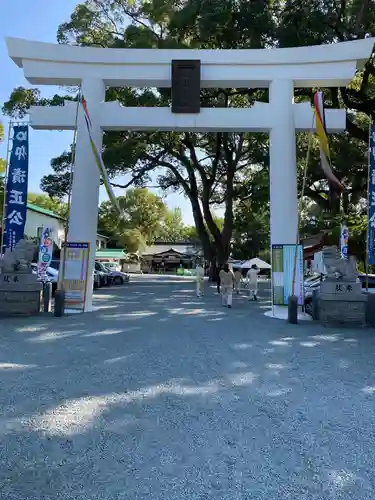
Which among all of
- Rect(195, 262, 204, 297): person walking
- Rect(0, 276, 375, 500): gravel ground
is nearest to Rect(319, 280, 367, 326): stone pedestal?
Rect(0, 276, 375, 500): gravel ground

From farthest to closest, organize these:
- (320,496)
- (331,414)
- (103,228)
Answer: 1. (103,228)
2. (331,414)
3. (320,496)

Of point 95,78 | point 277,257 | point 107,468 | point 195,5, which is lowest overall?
point 107,468

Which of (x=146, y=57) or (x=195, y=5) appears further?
(x=195, y=5)

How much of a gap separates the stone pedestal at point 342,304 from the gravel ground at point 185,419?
2117 mm

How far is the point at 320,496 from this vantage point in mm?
2883

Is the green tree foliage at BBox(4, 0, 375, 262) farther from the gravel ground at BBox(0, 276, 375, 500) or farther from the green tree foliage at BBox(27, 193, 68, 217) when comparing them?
the green tree foliage at BBox(27, 193, 68, 217)

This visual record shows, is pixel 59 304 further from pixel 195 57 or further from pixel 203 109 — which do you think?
pixel 195 57

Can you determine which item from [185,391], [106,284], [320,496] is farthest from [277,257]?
[106,284]

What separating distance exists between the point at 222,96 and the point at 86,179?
11300mm

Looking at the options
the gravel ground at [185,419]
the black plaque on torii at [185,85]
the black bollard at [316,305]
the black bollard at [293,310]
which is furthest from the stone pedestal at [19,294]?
the black bollard at [316,305]

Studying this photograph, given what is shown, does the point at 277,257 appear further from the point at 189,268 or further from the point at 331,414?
the point at 189,268

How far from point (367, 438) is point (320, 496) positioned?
1.16 metres

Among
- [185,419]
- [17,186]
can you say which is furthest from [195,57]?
[185,419]

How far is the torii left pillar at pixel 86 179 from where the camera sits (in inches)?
502
